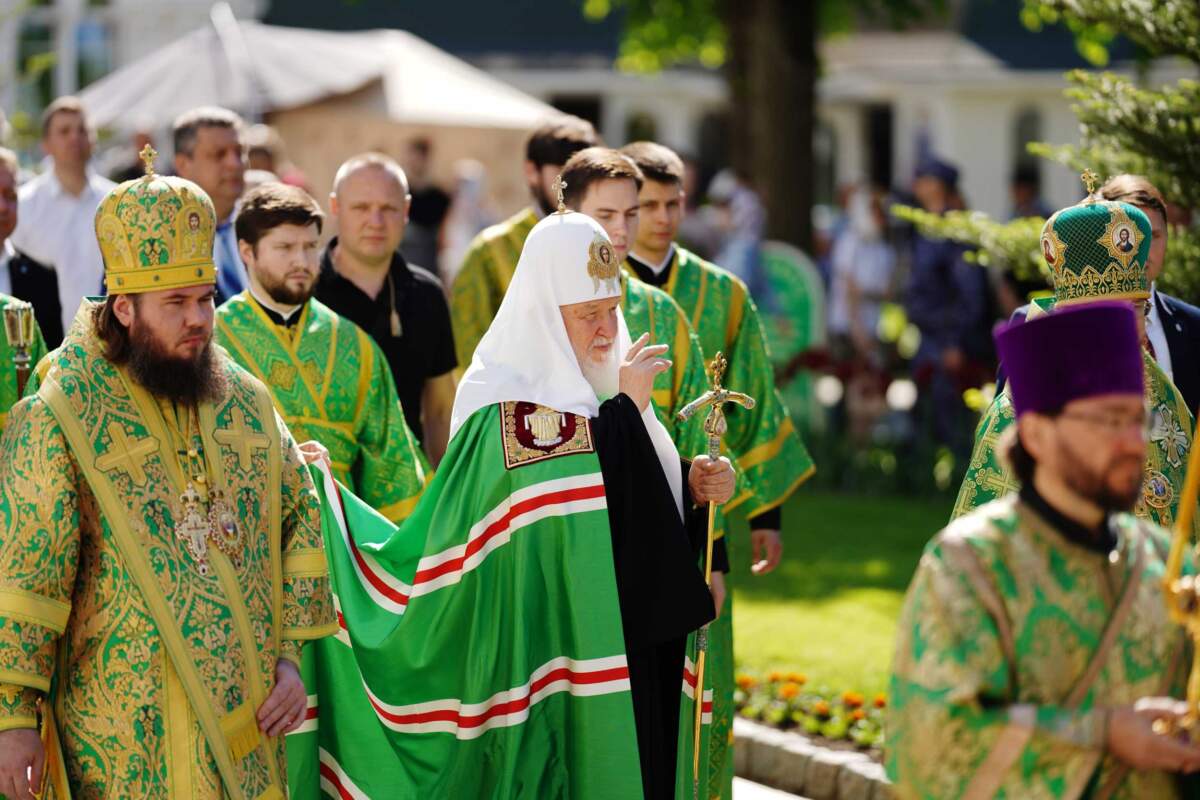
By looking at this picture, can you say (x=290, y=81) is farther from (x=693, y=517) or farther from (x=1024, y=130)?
(x=1024, y=130)

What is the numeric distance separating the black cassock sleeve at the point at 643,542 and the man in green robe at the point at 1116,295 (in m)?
0.82

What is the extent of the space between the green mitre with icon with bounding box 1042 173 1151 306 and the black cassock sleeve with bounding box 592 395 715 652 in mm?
1325

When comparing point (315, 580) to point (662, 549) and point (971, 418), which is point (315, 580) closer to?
point (662, 549)

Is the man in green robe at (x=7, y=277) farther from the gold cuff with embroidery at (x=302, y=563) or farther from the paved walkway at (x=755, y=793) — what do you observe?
the paved walkway at (x=755, y=793)

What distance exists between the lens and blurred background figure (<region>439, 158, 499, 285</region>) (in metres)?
20.1

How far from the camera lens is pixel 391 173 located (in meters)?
7.63

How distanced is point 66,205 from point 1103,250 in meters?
5.96

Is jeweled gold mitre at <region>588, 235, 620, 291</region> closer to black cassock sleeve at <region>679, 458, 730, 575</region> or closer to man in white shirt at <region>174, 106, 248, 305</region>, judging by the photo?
black cassock sleeve at <region>679, 458, 730, 575</region>

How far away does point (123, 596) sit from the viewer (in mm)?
4766

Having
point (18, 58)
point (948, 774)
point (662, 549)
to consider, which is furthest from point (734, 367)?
point (18, 58)

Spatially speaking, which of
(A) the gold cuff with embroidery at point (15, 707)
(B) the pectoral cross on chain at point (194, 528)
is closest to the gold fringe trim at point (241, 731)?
(B) the pectoral cross on chain at point (194, 528)

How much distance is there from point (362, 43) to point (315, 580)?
15188mm

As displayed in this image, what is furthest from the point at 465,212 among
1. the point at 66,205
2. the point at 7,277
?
the point at 7,277

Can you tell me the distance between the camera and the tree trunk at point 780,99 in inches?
719
